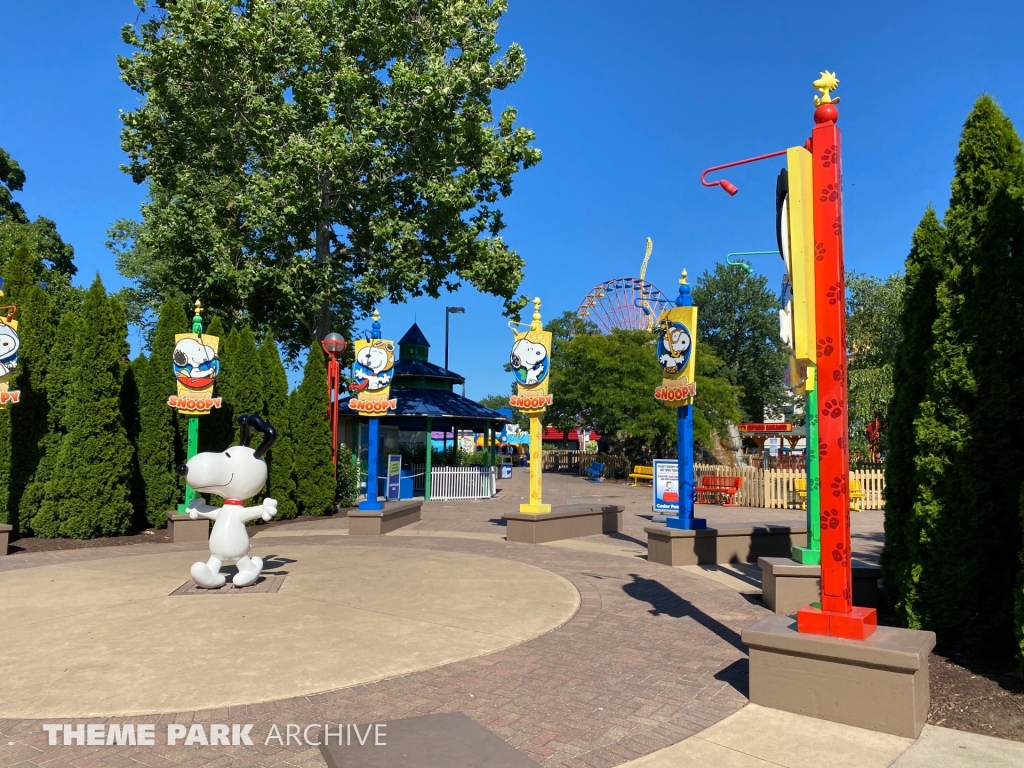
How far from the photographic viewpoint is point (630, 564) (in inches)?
407

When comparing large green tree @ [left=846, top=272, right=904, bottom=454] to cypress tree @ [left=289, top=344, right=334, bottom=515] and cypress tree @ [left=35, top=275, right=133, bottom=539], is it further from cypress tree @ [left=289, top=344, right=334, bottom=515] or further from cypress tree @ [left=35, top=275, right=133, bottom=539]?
cypress tree @ [left=35, top=275, right=133, bottom=539]

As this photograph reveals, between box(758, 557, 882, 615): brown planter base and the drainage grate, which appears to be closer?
box(758, 557, 882, 615): brown planter base

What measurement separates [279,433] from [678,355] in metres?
10.5

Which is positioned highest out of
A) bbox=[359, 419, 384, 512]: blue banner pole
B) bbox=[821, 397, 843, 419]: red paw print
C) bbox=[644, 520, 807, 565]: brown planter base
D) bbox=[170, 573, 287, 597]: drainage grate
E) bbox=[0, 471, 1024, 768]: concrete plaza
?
bbox=[821, 397, 843, 419]: red paw print

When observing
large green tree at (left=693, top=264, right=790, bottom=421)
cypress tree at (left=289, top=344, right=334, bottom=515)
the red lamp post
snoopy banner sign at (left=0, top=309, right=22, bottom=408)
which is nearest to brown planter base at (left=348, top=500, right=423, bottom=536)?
cypress tree at (left=289, top=344, right=334, bottom=515)

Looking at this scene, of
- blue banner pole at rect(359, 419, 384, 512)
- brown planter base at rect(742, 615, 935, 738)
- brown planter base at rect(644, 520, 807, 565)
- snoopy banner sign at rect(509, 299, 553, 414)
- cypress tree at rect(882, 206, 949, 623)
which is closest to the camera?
brown planter base at rect(742, 615, 935, 738)

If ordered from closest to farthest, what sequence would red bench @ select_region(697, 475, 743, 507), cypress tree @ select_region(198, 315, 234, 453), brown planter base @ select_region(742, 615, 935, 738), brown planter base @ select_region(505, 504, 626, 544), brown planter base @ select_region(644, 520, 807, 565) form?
brown planter base @ select_region(742, 615, 935, 738), brown planter base @ select_region(644, 520, 807, 565), brown planter base @ select_region(505, 504, 626, 544), cypress tree @ select_region(198, 315, 234, 453), red bench @ select_region(697, 475, 743, 507)

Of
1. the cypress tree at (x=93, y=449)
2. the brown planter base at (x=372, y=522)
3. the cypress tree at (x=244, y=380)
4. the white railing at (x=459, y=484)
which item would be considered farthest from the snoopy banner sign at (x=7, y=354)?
the white railing at (x=459, y=484)

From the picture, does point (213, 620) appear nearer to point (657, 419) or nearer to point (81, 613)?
point (81, 613)

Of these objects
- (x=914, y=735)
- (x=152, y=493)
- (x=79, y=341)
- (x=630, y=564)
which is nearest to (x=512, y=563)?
(x=630, y=564)

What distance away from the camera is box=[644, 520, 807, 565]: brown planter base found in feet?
33.4

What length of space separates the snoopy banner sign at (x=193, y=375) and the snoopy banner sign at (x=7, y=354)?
9.02ft

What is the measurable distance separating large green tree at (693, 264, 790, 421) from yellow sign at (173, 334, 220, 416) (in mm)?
40735

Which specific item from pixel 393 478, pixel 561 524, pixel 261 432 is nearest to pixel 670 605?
pixel 261 432
